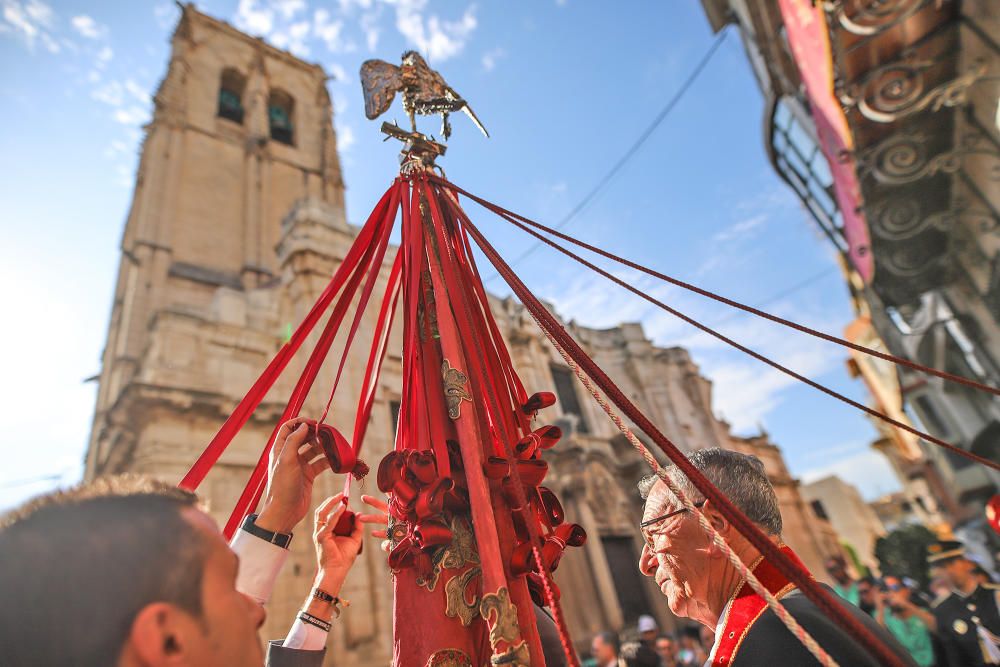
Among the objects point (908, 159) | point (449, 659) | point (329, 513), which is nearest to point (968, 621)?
point (449, 659)

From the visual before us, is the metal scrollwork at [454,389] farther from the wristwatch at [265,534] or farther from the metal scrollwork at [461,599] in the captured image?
the wristwatch at [265,534]

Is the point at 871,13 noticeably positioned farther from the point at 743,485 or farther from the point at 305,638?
the point at 305,638

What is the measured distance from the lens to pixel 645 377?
71.5 feet

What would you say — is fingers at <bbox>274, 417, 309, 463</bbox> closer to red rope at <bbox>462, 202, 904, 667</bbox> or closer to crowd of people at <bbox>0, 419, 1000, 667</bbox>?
crowd of people at <bbox>0, 419, 1000, 667</bbox>

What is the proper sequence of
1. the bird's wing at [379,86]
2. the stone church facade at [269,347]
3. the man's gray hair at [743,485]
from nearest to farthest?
the man's gray hair at [743,485], the bird's wing at [379,86], the stone church facade at [269,347]

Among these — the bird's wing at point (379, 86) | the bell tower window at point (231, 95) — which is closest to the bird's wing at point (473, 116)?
the bird's wing at point (379, 86)

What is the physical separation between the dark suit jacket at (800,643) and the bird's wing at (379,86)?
2764 millimetres

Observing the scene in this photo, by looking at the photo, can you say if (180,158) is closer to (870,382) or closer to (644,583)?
(644,583)

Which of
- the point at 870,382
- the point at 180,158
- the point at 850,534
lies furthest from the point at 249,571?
the point at 850,534

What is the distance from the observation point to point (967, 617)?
5363 mm

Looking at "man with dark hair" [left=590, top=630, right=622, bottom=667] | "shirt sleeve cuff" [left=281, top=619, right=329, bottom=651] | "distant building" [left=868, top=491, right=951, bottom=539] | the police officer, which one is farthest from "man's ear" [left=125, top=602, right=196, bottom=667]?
"distant building" [left=868, top=491, right=951, bottom=539]

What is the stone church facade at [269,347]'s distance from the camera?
897 cm

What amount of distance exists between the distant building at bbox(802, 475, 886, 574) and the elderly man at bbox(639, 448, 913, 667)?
1930 inches

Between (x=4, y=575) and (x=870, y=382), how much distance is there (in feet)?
121
